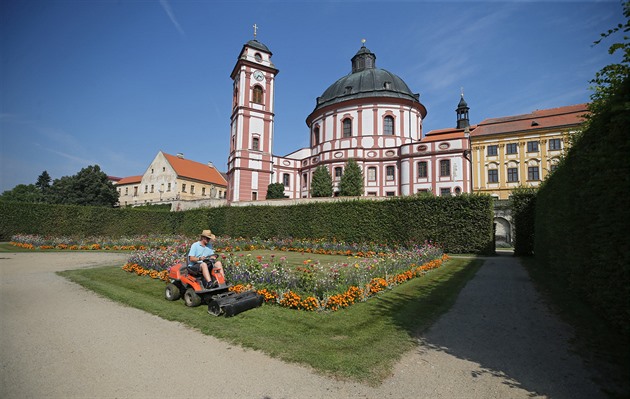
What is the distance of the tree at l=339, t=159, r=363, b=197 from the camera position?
3347 centimetres

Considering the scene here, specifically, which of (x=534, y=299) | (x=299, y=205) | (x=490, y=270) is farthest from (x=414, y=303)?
(x=299, y=205)

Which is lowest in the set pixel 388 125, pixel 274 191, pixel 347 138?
pixel 274 191

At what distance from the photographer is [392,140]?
39.0 meters

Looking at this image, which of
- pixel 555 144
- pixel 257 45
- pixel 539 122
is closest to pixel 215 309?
pixel 257 45

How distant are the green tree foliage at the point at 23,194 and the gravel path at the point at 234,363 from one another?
83171 mm

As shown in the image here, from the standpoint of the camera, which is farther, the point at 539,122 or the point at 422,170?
the point at 539,122

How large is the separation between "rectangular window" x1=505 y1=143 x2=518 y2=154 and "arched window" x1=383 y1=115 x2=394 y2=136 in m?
16.8

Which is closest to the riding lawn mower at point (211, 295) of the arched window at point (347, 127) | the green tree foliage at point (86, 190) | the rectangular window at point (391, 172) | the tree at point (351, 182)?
the tree at point (351, 182)

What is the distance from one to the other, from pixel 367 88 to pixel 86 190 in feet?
167

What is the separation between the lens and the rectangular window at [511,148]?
137 feet

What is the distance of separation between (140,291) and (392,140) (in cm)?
3563

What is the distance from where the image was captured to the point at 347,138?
132ft

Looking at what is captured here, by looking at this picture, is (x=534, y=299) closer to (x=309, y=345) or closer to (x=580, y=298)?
(x=580, y=298)

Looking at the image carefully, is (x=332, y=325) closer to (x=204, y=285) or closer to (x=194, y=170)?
(x=204, y=285)
